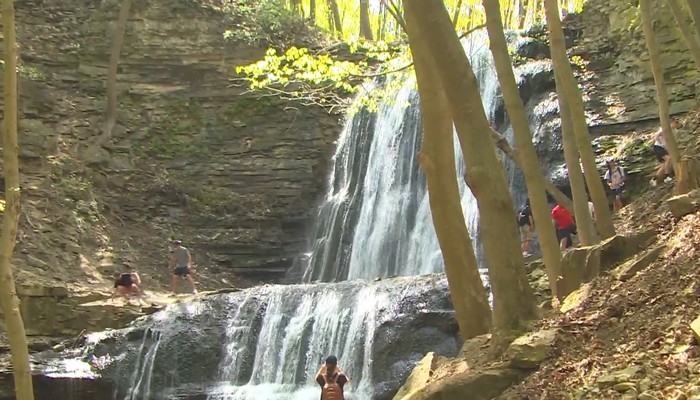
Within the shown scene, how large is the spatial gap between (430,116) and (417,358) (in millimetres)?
5462

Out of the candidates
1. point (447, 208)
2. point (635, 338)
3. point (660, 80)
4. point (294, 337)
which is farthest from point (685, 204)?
point (294, 337)

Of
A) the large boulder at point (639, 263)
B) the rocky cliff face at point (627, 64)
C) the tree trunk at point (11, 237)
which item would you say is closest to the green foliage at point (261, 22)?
the rocky cliff face at point (627, 64)

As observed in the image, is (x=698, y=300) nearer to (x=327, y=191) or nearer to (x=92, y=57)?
(x=327, y=191)

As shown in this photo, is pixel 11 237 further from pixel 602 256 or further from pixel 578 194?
pixel 578 194

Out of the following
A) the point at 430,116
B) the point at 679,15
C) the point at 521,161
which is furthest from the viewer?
the point at 679,15

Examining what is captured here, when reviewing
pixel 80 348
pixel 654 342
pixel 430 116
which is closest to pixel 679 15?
pixel 430 116

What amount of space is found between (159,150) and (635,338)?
19.7 meters

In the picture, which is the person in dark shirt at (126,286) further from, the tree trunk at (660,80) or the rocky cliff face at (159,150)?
the tree trunk at (660,80)

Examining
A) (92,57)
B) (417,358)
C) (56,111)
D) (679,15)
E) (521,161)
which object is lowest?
(417,358)

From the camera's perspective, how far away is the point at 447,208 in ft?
24.1

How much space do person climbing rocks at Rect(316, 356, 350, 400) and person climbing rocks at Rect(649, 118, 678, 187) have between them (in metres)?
7.27

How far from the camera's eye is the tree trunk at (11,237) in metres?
8.10

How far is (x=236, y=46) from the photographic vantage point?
24.8 meters

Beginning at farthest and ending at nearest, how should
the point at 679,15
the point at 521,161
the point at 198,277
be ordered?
the point at 198,277 → the point at 679,15 → the point at 521,161
